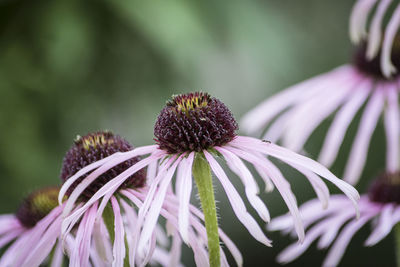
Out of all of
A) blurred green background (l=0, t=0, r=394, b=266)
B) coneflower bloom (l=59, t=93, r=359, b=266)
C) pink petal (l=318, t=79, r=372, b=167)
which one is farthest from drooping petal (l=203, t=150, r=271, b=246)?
blurred green background (l=0, t=0, r=394, b=266)

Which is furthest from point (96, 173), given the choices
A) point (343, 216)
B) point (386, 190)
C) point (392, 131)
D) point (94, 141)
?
point (392, 131)

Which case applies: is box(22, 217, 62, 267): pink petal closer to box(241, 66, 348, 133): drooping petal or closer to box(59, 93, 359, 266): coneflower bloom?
box(59, 93, 359, 266): coneflower bloom

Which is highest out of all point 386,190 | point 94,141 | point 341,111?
point 94,141

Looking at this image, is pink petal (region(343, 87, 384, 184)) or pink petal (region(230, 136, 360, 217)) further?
pink petal (region(343, 87, 384, 184))

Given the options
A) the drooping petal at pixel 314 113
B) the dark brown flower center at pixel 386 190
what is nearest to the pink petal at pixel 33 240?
the drooping petal at pixel 314 113

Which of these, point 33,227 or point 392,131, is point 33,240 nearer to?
point 33,227

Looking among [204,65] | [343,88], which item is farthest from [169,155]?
[204,65]

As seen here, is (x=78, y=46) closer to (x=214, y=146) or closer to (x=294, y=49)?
(x=294, y=49)
